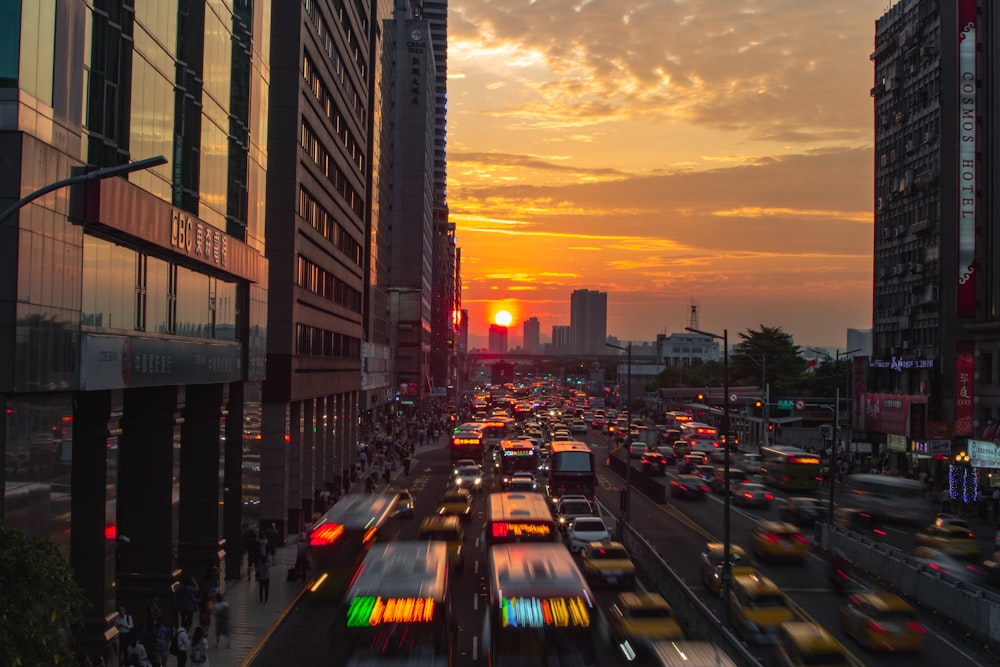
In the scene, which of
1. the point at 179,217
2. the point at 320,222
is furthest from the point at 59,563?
the point at 320,222

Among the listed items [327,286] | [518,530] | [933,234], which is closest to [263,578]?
[518,530]

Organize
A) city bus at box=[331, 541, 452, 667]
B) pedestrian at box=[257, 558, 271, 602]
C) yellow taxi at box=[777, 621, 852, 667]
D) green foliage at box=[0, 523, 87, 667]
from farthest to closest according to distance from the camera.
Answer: pedestrian at box=[257, 558, 271, 602] < yellow taxi at box=[777, 621, 852, 667] < city bus at box=[331, 541, 452, 667] < green foliage at box=[0, 523, 87, 667]

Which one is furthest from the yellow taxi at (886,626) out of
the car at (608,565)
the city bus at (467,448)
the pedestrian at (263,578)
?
the city bus at (467,448)

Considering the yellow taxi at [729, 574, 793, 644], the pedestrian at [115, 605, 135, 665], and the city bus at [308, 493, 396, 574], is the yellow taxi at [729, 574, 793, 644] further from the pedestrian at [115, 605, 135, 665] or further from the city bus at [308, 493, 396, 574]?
the pedestrian at [115, 605, 135, 665]

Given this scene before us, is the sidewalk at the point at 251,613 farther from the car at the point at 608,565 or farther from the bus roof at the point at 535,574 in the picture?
the car at the point at 608,565

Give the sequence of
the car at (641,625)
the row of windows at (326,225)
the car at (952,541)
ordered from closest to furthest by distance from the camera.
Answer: the car at (641,625) < the car at (952,541) < the row of windows at (326,225)

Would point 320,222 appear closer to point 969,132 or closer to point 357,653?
point 357,653

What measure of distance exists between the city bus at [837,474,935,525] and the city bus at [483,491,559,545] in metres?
25.9

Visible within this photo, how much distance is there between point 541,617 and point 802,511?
36.2 metres

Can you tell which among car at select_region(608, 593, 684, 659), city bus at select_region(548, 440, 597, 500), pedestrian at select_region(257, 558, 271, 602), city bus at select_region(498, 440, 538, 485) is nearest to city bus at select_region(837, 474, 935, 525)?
city bus at select_region(548, 440, 597, 500)

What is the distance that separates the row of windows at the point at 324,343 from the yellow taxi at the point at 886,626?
2770 cm

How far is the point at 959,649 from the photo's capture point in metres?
26.5

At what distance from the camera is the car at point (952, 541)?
130ft

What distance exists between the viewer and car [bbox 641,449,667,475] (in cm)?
7756
